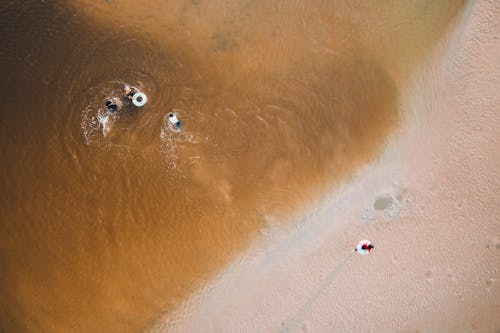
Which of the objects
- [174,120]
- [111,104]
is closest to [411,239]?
[174,120]

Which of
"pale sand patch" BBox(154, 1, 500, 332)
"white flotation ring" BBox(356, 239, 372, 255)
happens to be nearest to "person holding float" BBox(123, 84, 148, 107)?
"pale sand patch" BBox(154, 1, 500, 332)

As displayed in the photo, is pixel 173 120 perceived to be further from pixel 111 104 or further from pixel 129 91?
pixel 111 104

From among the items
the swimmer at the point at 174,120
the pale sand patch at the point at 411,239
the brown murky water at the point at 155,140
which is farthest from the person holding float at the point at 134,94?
the pale sand patch at the point at 411,239

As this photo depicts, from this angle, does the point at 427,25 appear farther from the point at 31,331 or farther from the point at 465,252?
the point at 31,331

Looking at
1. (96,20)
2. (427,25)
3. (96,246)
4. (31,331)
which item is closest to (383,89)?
(427,25)

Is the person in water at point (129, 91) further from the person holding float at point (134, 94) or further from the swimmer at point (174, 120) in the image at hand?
the swimmer at point (174, 120)

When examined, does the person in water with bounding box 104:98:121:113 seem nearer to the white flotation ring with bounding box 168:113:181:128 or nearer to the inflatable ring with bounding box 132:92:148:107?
the inflatable ring with bounding box 132:92:148:107
